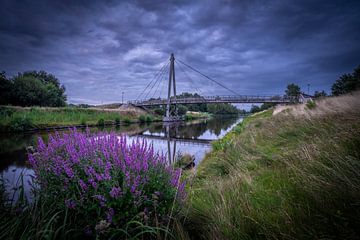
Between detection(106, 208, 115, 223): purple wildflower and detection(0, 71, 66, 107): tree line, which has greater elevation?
detection(0, 71, 66, 107): tree line

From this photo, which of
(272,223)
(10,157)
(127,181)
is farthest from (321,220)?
(10,157)

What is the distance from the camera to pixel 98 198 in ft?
5.93

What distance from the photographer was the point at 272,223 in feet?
5.46

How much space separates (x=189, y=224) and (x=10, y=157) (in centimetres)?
1150

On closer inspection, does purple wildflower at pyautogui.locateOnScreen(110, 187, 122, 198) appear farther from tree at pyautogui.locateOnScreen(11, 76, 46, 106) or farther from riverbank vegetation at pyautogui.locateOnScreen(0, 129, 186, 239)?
tree at pyautogui.locateOnScreen(11, 76, 46, 106)

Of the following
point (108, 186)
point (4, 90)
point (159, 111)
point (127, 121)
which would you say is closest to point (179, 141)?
point (108, 186)

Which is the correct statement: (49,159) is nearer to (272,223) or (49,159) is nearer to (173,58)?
(272,223)

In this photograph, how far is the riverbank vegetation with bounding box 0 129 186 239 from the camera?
1.83m

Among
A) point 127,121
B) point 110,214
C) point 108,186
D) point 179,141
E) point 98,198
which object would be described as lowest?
point 179,141

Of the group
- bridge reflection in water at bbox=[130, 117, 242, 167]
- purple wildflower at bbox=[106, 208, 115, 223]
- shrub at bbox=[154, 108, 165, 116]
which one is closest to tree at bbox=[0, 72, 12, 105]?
bridge reflection in water at bbox=[130, 117, 242, 167]

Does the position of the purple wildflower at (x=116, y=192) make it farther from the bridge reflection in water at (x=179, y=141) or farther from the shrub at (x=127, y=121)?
the shrub at (x=127, y=121)

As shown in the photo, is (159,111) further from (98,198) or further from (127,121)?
(98,198)

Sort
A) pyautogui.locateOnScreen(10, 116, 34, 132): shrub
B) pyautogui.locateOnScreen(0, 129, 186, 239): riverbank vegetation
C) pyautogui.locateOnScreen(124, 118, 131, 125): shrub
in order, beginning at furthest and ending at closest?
pyautogui.locateOnScreen(124, 118, 131, 125): shrub
pyautogui.locateOnScreen(10, 116, 34, 132): shrub
pyautogui.locateOnScreen(0, 129, 186, 239): riverbank vegetation

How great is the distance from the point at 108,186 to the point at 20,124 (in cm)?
2349
